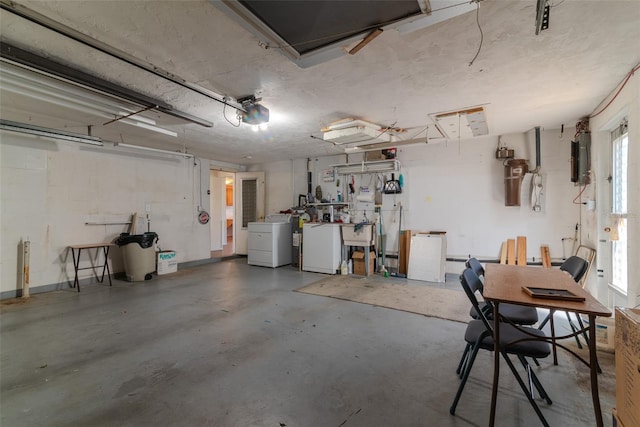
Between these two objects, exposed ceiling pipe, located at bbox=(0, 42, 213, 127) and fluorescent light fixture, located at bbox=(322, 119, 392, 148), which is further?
fluorescent light fixture, located at bbox=(322, 119, 392, 148)

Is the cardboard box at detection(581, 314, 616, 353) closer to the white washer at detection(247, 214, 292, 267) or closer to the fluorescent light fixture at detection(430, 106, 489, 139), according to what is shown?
the fluorescent light fixture at detection(430, 106, 489, 139)

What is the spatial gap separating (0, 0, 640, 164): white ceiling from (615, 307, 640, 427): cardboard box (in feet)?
5.98

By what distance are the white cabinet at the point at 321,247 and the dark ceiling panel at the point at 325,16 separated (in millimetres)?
4211

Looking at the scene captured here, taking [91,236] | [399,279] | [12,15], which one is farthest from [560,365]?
[91,236]

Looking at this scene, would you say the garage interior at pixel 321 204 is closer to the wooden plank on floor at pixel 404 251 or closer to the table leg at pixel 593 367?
the wooden plank on floor at pixel 404 251

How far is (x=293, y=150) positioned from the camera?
6.02 meters

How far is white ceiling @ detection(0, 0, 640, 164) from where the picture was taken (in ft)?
6.00

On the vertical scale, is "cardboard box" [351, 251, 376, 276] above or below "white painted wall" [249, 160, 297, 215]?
below

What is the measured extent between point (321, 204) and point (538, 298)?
502cm

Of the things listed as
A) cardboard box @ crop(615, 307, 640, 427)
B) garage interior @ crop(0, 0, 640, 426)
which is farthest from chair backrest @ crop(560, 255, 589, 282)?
cardboard box @ crop(615, 307, 640, 427)

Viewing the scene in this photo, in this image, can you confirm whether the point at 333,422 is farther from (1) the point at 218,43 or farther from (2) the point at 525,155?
(2) the point at 525,155

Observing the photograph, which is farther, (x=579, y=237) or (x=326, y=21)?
(x=579, y=237)

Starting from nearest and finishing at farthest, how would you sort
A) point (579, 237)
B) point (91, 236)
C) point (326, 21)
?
point (326, 21) < point (579, 237) < point (91, 236)

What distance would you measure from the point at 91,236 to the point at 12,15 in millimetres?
4168
